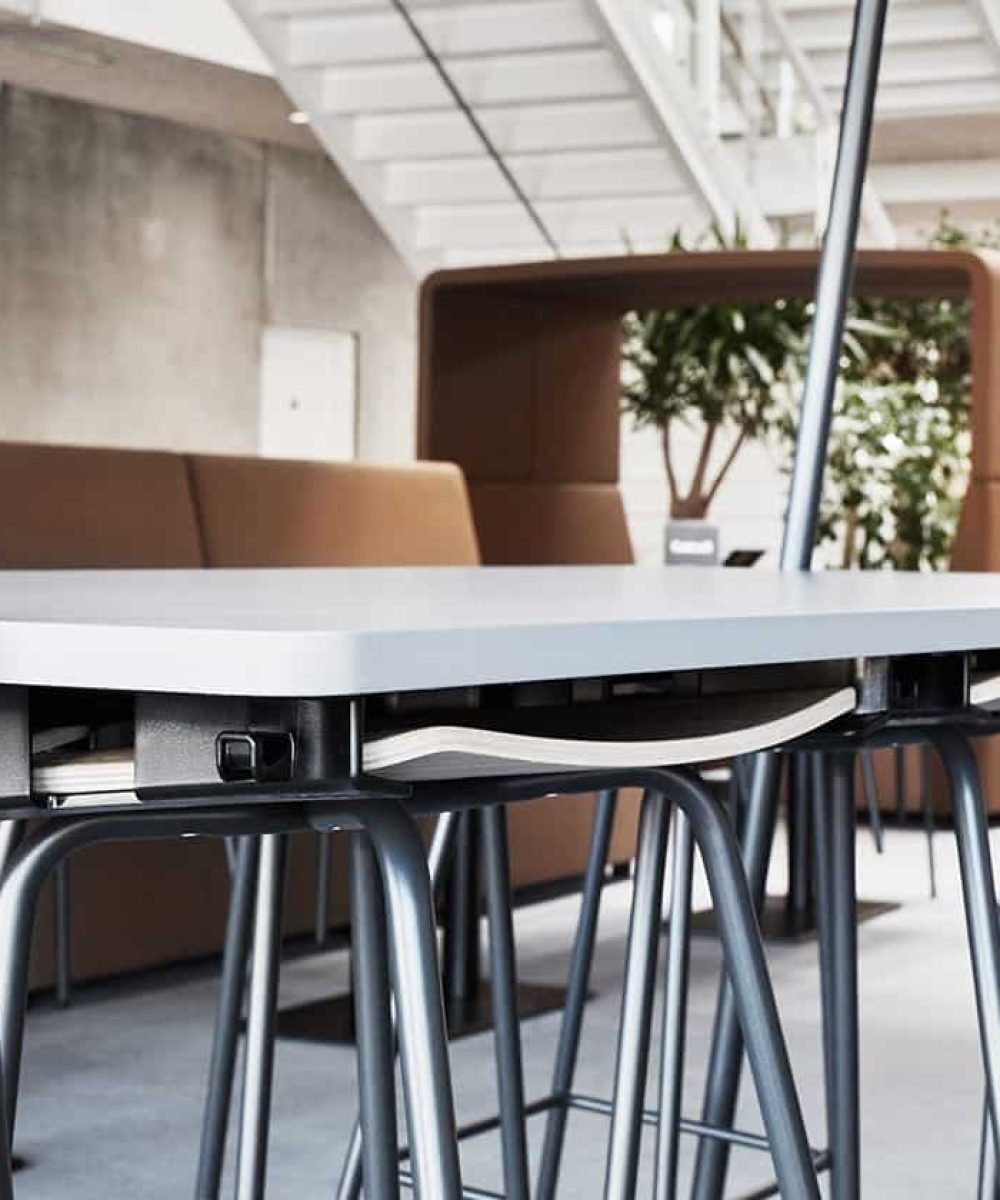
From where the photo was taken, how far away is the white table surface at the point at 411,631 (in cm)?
90

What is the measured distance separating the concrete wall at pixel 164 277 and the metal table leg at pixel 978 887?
904cm

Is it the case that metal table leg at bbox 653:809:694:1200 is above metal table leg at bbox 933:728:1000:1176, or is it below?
below

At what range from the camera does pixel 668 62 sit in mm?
8938

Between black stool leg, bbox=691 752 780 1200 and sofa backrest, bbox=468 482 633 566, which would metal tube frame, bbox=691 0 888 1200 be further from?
sofa backrest, bbox=468 482 633 566

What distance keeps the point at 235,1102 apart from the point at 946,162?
8668 mm

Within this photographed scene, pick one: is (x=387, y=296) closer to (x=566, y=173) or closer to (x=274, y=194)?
(x=274, y=194)

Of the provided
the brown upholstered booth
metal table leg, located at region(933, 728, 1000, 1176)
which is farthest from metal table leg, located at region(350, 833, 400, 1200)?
the brown upholstered booth

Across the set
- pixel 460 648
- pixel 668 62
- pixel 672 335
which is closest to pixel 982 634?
pixel 460 648

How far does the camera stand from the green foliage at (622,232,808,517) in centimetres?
685

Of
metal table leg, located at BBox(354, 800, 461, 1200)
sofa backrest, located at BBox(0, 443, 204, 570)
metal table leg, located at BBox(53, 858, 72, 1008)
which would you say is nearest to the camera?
metal table leg, located at BBox(354, 800, 461, 1200)

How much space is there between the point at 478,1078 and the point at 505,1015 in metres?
1.44

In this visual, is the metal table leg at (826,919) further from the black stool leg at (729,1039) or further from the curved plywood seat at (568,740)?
the curved plywood seat at (568,740)

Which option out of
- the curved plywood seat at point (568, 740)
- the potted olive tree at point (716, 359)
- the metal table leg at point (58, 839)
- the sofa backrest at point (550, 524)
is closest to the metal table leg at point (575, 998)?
the curved plywood seat at point (568, 740)

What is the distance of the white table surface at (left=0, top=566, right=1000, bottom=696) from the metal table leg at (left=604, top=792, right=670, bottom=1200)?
0.21m
